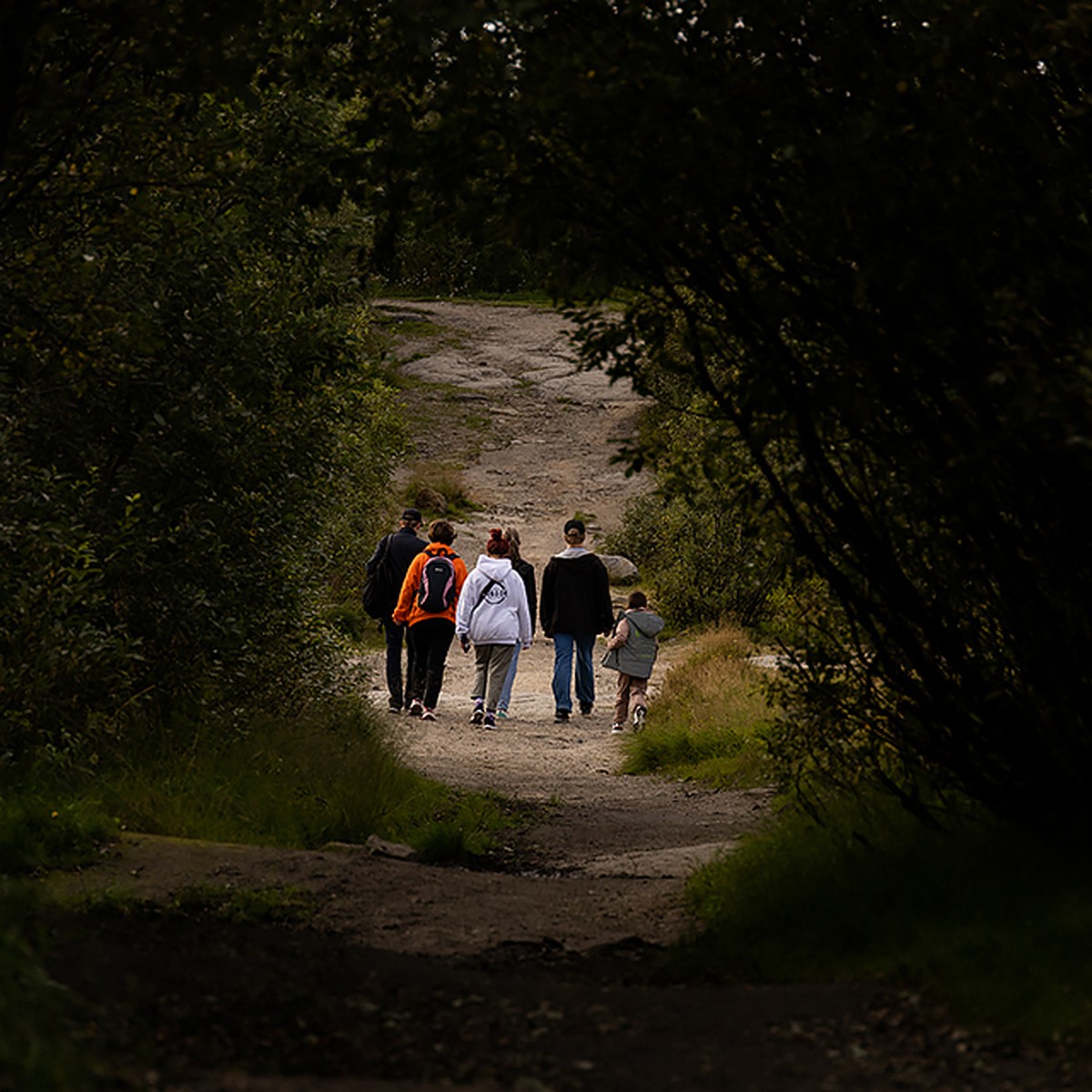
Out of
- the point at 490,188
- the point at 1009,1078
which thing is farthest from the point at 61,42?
the point at 1009,1078

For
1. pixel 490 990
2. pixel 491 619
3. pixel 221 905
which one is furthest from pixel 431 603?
pixel 490 990

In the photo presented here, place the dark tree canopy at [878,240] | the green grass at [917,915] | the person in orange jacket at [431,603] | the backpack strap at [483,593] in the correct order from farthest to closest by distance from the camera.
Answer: the backpack strap at [483,593], the person in orange jacket at [431,603], the dark tree canopy at [878,240], the green grass at [917,915]

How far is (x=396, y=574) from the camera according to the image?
15828 mm

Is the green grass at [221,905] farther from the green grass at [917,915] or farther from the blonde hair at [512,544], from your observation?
the blonde hair at [512,544]

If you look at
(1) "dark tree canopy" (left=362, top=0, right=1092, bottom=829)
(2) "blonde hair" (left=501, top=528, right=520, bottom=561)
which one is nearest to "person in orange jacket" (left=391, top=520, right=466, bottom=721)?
(2) "blonde hair" (left=501, top=528, right=520, bottom=561)

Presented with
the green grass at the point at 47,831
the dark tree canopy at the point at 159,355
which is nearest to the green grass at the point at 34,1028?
the green grass at the point at 47,831

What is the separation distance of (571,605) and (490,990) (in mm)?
10802

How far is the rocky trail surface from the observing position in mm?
4305

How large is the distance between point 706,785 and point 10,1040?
364 inches

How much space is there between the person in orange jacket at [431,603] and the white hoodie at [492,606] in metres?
0.17

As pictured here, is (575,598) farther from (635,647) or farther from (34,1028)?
(34,1028)

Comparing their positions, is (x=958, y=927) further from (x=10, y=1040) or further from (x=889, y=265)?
(x=10, y=1040)

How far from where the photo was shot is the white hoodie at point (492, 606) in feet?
50.2

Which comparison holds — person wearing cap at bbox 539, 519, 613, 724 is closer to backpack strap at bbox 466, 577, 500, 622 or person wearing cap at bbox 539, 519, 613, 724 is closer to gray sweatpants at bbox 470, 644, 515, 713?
gray sweatpants at bbox 470, 644, 515, 713
